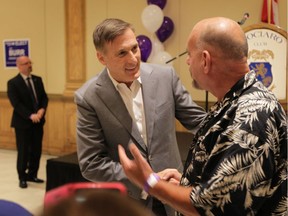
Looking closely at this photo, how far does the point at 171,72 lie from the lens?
2.03m

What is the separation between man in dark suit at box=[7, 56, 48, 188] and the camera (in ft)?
17.5

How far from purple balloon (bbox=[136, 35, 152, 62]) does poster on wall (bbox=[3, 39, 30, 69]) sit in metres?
2.57

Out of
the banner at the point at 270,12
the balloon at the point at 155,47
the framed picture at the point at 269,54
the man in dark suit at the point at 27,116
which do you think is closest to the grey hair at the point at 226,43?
the framed picture at the point at 269,54

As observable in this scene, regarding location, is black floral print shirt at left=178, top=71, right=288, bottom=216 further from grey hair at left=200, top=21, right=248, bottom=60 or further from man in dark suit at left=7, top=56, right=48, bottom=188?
man in dark suit at left=7, top=56, right=48, bottom=188

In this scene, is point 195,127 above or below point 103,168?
above

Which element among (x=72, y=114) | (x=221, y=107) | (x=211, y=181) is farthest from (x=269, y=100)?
(x=72, y=114)

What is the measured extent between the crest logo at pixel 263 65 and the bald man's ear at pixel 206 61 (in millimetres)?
3365

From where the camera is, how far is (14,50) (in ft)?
24.8

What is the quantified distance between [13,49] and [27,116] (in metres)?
2.71

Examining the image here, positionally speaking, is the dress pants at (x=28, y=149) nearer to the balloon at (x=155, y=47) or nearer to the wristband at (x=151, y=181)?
the balloon at (x=155, y=47)

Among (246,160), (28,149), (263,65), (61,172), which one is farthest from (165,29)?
(246,160)

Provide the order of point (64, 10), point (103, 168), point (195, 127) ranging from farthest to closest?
point (64, 10) < point (195, 127) < point (103, 168)

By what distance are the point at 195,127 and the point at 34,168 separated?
404 cm

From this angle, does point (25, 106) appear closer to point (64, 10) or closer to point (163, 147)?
point (64, 10)
